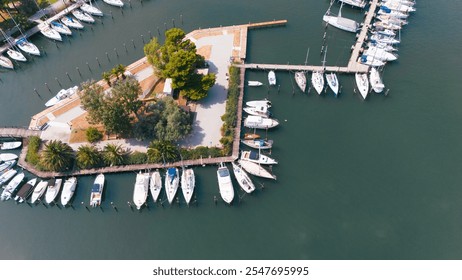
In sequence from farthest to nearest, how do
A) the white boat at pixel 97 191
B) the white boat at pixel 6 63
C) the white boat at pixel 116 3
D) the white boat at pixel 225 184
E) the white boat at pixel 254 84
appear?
the white boat at pixel 116 3 < the white boat at pixel 6 63 < the white boat at pixel 254 84 < the white boat at pixel 97 191 < the white boat at pixel 225 184

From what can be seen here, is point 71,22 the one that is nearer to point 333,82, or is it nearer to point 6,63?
point 6,63

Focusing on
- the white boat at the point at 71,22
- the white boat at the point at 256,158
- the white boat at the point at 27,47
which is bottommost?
the white boat at the point at 256,158

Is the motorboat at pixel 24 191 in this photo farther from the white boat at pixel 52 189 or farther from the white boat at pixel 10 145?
the white boat at pixel 10 145

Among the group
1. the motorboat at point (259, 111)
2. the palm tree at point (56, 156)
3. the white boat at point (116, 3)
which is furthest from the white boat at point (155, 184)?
the white boat at point (116, 3)

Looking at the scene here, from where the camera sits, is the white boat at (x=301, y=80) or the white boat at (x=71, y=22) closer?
the white boat at (x=301, y=80)

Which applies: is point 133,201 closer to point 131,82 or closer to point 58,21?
point 131,82

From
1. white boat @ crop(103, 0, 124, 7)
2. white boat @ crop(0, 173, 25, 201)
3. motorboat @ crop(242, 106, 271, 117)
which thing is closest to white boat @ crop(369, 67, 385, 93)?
motorboat @ crop(242, 106, 271, 117)

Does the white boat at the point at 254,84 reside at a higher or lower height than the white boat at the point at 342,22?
lower
